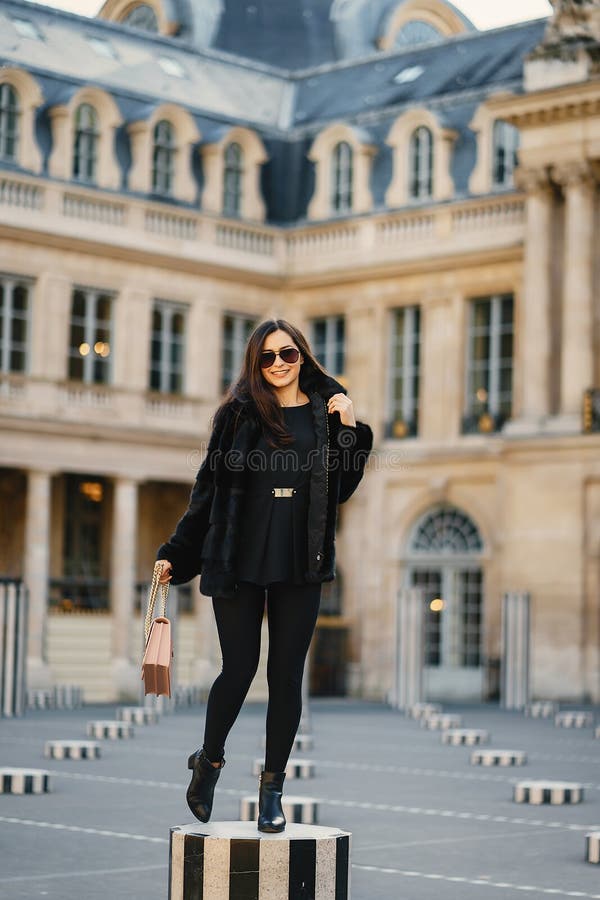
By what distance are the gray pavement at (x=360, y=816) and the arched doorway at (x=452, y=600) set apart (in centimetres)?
1593

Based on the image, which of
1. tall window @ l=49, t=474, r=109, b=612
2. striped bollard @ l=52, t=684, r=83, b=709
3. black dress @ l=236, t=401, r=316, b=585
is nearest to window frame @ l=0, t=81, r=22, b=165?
tall window @ l=49, t=474, r=109, b=612

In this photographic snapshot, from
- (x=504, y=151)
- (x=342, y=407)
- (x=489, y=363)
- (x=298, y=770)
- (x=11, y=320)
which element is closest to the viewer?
(x=342, y=407)

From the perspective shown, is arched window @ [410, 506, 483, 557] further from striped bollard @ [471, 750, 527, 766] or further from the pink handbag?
the pink handbag

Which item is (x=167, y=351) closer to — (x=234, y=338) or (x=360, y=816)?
(x=234, y=338)

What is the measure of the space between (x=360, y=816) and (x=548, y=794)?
7.03ft

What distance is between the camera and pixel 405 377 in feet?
150

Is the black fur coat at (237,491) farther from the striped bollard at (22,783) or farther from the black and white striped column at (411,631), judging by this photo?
the black and white striped column at (411,631)

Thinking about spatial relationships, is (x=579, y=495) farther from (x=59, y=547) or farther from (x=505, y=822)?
(x=505, y=822)

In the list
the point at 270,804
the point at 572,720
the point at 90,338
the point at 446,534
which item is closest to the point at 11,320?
the point at 90,338

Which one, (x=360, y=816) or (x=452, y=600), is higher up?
(x=452, y=600)

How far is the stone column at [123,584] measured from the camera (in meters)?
42.8

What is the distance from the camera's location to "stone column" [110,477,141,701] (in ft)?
140

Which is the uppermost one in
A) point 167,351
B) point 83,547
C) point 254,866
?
point 167,351

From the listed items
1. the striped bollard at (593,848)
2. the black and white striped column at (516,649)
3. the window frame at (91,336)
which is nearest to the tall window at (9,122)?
the window frame at (91,336)
